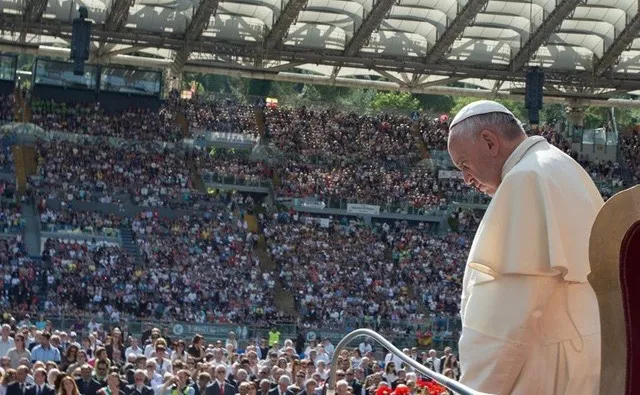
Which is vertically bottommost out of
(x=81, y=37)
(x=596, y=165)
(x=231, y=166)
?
(x=231, y=166)

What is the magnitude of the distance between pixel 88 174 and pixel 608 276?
40593mm

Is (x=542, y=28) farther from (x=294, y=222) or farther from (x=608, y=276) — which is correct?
(x=608, y=276)

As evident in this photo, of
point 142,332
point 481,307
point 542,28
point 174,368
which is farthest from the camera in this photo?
point 542,28

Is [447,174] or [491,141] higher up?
[447,174]

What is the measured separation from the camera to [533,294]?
3066 millimetres

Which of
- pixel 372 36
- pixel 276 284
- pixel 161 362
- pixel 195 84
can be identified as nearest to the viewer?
pixel 161 362

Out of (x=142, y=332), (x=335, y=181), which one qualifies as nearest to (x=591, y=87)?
(x=335, y=181)

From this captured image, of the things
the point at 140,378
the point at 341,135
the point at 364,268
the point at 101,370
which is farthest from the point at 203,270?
the point at 140,378

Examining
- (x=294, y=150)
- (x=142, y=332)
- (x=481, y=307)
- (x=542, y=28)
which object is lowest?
(x=142, y=332)

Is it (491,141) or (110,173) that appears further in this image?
(110,173)

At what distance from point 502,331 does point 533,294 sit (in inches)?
4.4

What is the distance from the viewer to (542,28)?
139ft

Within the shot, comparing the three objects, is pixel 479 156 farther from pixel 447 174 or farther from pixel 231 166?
pixel 447 174

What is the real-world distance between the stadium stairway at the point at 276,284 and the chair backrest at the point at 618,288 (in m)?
34.1
